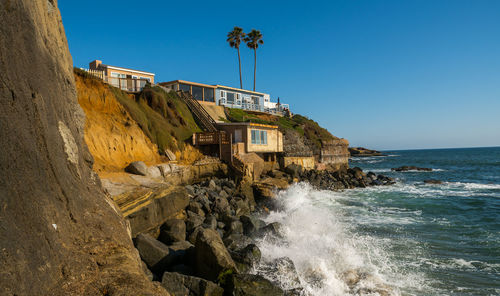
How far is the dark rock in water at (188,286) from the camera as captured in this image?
23.2 feet

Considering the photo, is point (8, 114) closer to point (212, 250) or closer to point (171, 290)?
point (171, 290)

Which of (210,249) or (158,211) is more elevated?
(158,211)

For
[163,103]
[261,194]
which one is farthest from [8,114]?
[163,103]

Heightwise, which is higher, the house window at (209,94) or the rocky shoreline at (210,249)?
the house window at (209,94)

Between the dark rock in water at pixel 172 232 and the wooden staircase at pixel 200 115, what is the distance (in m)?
19.8

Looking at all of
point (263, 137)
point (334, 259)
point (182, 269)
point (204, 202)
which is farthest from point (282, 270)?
point (263, 137)

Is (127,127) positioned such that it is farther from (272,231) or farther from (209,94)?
(209,94)

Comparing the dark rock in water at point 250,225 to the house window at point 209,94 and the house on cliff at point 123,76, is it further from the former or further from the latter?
the house window at point 209,94

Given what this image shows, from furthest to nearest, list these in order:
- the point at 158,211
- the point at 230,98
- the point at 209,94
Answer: the point at 230,98 < the point at 209,94 < the point at 158,211

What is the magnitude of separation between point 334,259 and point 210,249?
5.75m

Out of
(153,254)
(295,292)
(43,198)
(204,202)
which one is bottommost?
(295,292)

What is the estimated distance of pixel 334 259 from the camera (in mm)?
11398

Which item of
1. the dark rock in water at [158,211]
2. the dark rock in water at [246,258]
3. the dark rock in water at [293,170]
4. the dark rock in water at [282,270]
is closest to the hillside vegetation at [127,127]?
the dark rock in water at [158,211]

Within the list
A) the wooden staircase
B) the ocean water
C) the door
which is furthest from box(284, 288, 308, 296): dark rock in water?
the wooden staircase
